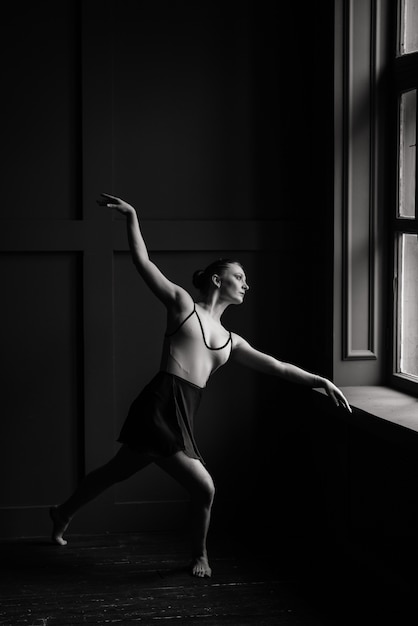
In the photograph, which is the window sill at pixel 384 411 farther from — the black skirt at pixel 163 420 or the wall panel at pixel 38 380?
the wall panel at pixel 38 380

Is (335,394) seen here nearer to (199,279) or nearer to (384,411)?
(384,411)

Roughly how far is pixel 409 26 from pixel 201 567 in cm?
231

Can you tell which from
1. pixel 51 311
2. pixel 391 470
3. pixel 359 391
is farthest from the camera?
pixel 51 311

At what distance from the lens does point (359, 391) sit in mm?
3711

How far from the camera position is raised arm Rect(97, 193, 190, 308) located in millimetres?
3355

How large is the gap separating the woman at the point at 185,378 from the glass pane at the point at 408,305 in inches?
17.4

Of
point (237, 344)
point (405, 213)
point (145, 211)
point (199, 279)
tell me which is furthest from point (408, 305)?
point (145, 211)

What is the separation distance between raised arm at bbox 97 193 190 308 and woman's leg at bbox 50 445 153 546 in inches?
24.8

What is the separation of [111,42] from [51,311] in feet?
3.93

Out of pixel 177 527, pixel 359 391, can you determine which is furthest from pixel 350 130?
pixel 177 527

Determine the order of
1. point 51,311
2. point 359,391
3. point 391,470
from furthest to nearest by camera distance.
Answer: point 51,311 < point 359,391 < point 391,470

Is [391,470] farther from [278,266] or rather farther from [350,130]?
[350,130]

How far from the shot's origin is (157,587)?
3.35 meters

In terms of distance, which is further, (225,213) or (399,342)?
(225,213)
